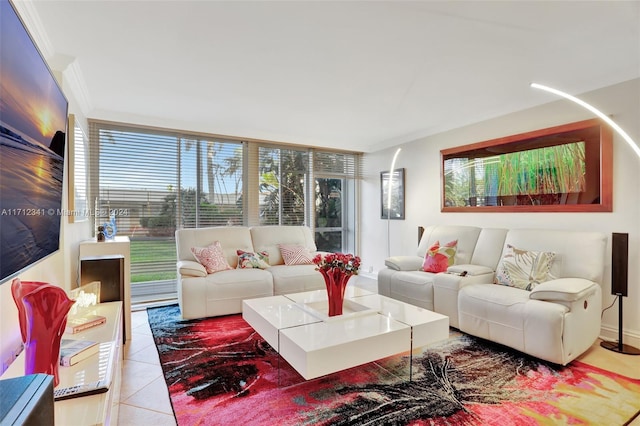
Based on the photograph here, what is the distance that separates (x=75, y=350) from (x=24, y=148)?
1.00m

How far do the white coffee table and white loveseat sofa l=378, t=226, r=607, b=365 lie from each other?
Result: 67cm

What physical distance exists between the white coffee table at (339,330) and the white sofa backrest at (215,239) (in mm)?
1457

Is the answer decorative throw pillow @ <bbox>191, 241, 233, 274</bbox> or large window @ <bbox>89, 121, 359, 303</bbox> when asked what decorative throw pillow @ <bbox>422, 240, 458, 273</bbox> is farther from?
decorative throw pillow @ <bbox>191, 241, 233, 274</bbox>

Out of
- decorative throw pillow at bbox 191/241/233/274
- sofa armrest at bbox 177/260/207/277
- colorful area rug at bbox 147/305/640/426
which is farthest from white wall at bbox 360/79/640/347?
sofa armrest at bbox 177/260/207/277

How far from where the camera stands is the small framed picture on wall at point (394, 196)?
5114 mm

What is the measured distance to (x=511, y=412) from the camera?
1839mm

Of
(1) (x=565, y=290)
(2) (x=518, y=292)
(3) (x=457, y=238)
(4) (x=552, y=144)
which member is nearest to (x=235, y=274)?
(3) (x=457, y=238)

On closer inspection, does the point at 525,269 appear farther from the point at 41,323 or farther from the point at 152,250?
the point at 152,250

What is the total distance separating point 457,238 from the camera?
151 inches

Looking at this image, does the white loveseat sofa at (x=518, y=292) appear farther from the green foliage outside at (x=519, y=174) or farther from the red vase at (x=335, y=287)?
the red vase at (x=335, y=287)

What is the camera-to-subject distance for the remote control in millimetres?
1244

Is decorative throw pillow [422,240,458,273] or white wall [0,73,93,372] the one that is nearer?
white wall [0,73,93,372]

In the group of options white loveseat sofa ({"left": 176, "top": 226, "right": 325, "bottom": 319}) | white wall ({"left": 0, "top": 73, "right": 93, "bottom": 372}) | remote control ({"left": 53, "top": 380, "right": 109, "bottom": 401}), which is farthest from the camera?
white loveseat sofa ({"left": 176, "top": 226, "right": 325, "bottom": 319})

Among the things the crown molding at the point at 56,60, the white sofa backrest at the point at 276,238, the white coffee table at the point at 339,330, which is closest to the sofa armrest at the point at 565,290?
the white coffee table at the point at 339,330
